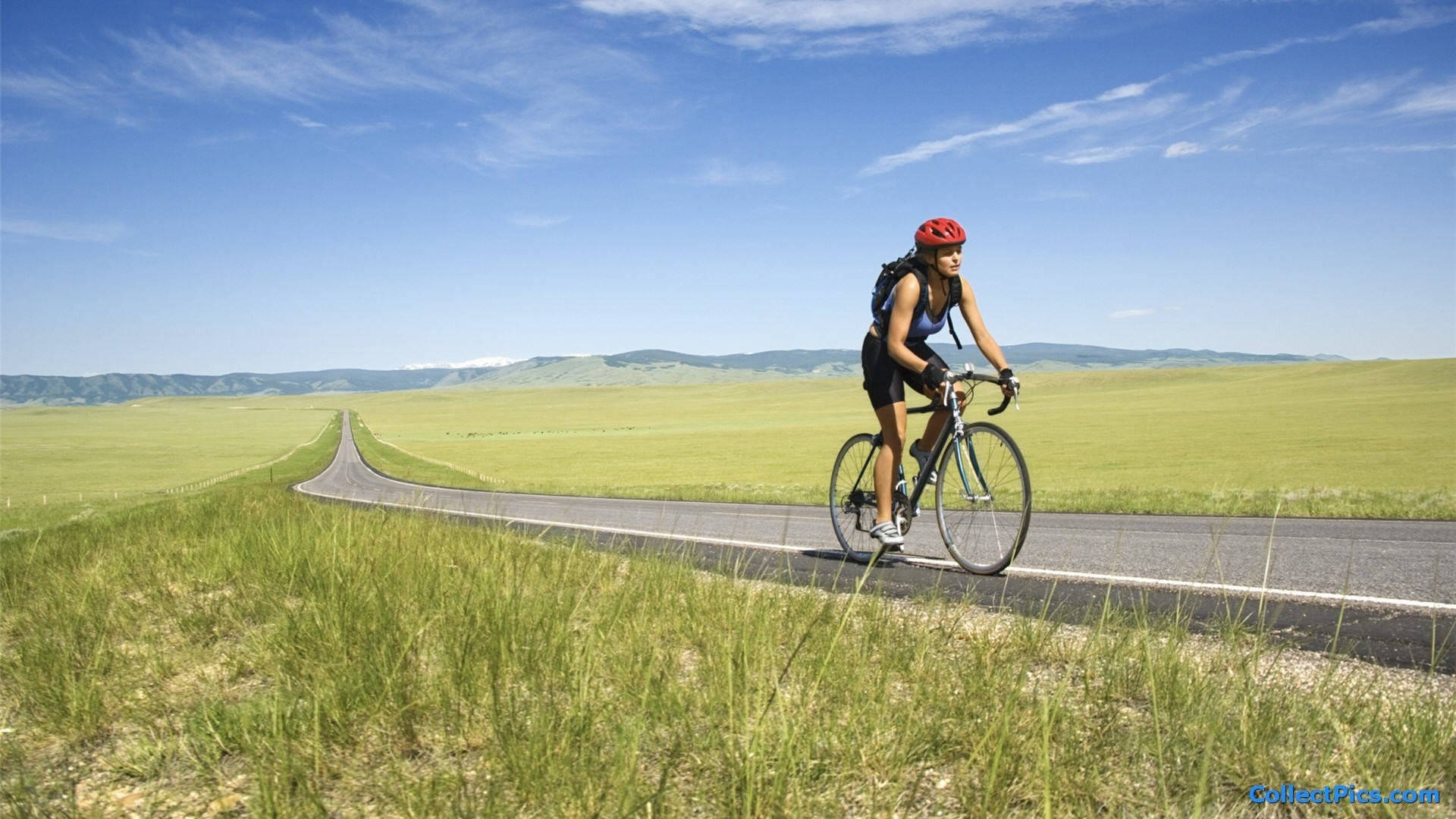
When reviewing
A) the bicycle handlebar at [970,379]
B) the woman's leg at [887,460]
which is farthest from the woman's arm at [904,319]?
the woman's leg at [887,460]

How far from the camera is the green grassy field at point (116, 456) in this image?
40094 millimetres

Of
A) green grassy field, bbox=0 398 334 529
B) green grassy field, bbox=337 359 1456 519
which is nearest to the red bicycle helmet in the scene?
green grassy field, bbox=337 359 1456 519

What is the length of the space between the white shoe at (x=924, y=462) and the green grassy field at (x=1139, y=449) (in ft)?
18.5

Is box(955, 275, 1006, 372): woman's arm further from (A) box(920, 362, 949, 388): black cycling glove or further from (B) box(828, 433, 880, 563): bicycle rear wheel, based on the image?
(B) box(828, 433, 880, 563): bicycle rear wheel

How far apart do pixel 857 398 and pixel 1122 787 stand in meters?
148

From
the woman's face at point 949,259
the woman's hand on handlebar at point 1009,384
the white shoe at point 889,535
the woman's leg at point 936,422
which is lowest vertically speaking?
the white shoe at point 889,535

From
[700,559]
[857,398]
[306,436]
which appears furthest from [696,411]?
[700,559]

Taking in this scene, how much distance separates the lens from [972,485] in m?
5.59

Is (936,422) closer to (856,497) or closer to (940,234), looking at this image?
(856,497)

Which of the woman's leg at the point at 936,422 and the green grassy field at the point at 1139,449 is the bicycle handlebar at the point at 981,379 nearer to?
the woman's leg at the point at 936,422

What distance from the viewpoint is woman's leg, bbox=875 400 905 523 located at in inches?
235

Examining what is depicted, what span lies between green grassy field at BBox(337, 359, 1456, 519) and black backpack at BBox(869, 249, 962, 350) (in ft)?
19.7

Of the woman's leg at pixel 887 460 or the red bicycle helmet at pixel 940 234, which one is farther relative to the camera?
the woman's leg at pixel 887 460

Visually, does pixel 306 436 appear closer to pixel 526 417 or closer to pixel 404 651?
pixel 526 417
